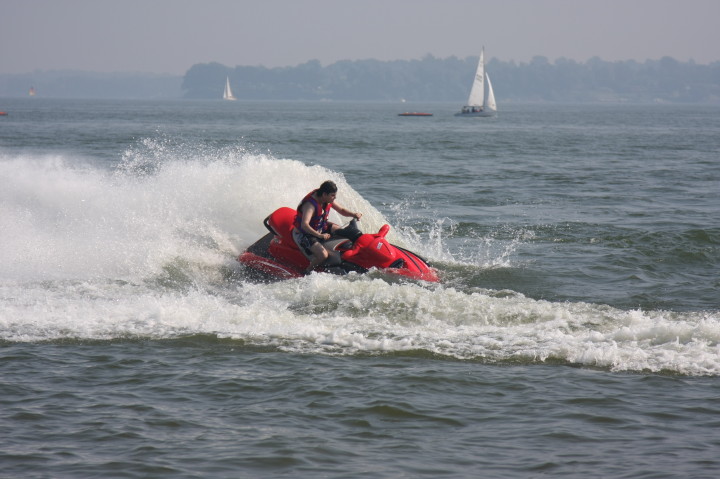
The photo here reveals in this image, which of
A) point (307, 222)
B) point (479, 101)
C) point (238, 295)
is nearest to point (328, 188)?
point (307, 222)

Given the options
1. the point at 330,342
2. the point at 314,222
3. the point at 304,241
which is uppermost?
the point at 314,222

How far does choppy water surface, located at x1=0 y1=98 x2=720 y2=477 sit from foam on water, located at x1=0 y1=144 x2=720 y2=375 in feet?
0.12

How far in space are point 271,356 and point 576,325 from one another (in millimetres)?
3422

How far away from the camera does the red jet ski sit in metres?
11.1

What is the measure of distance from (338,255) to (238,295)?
1438 mm

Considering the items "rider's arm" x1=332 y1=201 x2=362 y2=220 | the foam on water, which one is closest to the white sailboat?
the foam on water

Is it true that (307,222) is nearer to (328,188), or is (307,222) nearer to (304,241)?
(304,241)

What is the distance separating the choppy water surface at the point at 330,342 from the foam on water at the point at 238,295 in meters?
0.04

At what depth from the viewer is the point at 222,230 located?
44.8 feet

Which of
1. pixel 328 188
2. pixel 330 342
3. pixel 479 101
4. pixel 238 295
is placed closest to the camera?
pixel 330 342

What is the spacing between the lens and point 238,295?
10.9 metres

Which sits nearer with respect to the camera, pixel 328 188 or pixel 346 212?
pixel 328 188

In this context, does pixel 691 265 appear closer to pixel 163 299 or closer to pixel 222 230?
pixel 222 230

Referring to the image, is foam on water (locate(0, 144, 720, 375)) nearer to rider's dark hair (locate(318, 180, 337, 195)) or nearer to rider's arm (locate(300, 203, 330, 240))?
rider's arm (locate(300, 203, 330, 240))
